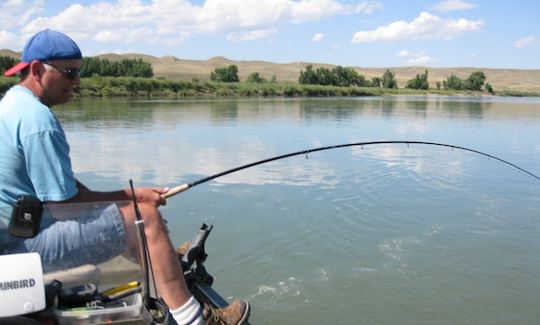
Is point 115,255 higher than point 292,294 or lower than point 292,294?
higher

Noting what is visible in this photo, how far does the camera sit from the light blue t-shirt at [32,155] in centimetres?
255

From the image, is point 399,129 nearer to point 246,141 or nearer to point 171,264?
point 246,141

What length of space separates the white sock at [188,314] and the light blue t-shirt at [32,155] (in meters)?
0.79

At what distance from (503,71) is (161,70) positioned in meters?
99.7

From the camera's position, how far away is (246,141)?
16375 millimetres

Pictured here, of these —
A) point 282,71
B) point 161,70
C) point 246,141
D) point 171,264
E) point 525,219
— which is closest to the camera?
point 171,264

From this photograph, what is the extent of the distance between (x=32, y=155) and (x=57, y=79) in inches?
20.6

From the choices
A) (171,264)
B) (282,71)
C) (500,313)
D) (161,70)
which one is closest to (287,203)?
(500,313)

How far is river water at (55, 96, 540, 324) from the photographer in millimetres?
5316

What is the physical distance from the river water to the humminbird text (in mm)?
2989

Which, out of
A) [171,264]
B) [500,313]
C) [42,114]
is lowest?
[500,313]

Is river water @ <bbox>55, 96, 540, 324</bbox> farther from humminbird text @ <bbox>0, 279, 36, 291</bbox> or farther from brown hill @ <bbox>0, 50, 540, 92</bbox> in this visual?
brown hill @ <bbox>0, 50, 540, 92</bbox>

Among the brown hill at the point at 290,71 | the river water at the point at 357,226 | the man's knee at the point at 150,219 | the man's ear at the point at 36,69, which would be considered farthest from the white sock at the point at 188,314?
the brown hill at the point at 290,71

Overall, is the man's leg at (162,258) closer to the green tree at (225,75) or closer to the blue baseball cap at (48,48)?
the blue baseball cap at (48,48)
